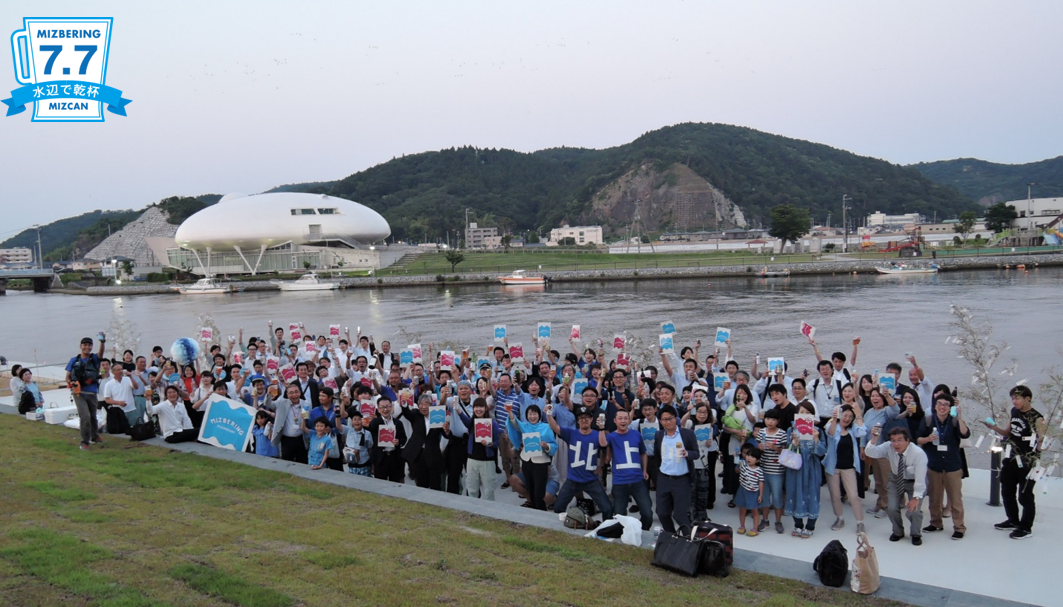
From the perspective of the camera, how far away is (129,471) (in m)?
7.99

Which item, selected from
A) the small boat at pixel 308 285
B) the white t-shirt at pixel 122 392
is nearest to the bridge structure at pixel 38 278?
the small boat at pixel 308 285

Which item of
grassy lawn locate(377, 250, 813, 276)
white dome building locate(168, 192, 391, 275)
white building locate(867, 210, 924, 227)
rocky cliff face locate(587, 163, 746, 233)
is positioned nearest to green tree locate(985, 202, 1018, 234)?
grassy lawn locate(377, 250, 813, 276)

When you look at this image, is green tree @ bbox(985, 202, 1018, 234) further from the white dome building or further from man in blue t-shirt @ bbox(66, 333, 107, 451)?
man in blue t-shirt @ bbox(66, 333, 107, 451)

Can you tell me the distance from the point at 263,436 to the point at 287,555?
3.39 meters

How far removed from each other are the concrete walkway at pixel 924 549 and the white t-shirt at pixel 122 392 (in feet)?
10.0

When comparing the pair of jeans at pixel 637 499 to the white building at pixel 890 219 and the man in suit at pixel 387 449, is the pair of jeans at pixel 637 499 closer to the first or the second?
the man in suit at pixel 387 449

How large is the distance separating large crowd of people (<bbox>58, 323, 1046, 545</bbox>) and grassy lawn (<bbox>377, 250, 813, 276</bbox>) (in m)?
60.6

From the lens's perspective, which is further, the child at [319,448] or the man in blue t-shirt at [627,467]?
the child at [319,448]

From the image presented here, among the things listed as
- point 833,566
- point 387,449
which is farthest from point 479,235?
point 833,566

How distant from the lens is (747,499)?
6.56 m

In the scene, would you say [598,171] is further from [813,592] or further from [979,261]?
[813,592]

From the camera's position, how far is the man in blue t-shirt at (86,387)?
348 inches

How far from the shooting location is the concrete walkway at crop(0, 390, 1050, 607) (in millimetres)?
5109

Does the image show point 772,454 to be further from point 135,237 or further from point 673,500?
point 135,237
